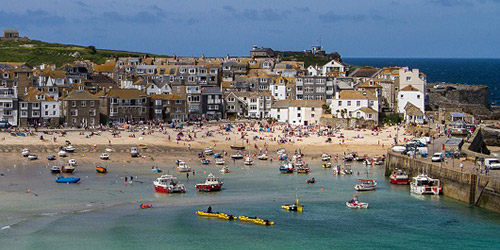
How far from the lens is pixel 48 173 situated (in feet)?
202

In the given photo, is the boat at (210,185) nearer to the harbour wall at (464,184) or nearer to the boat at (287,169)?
the boat at (287,169)

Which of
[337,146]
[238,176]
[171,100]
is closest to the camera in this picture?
[238,176]

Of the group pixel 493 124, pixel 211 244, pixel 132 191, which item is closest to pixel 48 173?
pixel 132 191

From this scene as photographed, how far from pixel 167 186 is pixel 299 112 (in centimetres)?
4073

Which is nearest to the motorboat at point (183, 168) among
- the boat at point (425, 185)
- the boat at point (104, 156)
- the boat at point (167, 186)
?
the boat at point (167, 186)

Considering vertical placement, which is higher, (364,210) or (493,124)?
(493,124)

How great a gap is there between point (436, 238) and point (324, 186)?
15496mm

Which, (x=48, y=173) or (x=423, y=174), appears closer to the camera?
(x=423, y=174)

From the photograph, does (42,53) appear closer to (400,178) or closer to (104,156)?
(104,156)

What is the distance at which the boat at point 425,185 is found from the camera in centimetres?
5412

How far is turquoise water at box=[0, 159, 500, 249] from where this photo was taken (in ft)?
136

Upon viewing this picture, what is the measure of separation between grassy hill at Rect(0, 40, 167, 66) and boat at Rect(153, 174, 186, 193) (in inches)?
3300

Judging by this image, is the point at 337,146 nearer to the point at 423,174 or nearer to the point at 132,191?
the point at 423,174

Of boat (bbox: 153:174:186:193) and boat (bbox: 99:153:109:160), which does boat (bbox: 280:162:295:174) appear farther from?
boat (bbox: 99:153:109:160)
